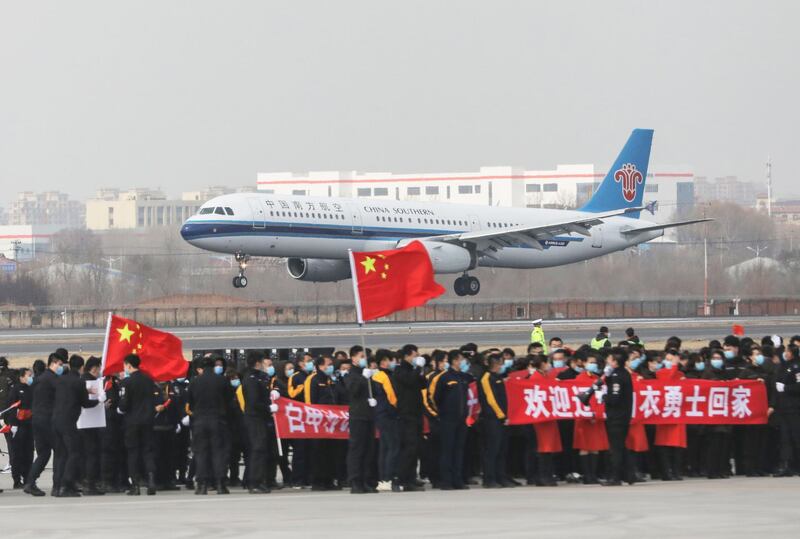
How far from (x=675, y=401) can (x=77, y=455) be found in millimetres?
8507

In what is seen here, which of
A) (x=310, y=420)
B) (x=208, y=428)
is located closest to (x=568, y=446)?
(x=310, y=420)

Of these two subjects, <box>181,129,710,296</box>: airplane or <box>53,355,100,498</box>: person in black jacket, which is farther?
<box>181,129,710,296</box>: airplane

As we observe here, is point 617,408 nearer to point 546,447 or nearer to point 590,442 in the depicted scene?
point 590,442

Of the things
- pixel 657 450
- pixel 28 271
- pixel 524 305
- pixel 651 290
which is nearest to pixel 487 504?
pixel 657 450

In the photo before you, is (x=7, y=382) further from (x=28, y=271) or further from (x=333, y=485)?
(x=28, y=271)

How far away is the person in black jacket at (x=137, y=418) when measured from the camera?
67.5ft

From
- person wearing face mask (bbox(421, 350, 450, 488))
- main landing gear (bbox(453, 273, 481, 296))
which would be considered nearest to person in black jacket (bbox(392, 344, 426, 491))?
person wearing face mask (bbox(421, 350, 450, 488))

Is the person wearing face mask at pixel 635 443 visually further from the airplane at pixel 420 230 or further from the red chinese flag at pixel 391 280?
the airplane at pixel 420 230

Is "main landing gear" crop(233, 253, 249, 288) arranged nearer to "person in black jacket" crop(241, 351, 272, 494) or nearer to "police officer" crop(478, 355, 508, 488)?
"person in black jacket" crop(241, 351, 272, 494)

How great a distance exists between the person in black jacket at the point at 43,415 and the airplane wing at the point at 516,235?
141ft

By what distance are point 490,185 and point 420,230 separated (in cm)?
12118

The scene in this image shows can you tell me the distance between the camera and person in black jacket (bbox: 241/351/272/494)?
20531 millimetres

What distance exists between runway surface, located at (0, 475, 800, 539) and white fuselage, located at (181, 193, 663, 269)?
121 feet

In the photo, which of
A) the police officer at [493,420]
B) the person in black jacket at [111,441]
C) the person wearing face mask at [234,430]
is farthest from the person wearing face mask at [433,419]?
the person in black jacket at [111,441]
